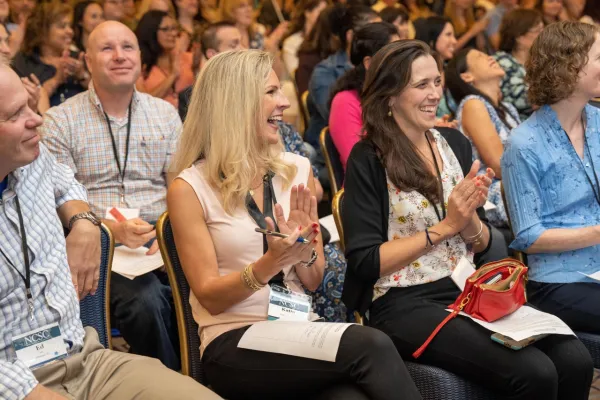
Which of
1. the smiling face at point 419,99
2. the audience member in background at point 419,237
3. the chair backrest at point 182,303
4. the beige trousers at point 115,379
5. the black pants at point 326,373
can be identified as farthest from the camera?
the smiling face at point 419,99

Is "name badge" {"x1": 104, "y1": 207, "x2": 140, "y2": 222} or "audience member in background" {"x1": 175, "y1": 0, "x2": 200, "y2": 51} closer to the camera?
"name badge" {"x1": 104, "y1": 207, "x2": 140, "y2": 222}

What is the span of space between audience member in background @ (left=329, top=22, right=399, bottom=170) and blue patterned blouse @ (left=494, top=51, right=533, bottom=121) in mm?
982

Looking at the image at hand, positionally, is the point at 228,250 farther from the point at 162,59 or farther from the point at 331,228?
the point at 162,59

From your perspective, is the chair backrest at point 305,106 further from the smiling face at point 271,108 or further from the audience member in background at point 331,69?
the smiling face at point 271,108

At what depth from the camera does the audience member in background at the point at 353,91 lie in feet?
12.7

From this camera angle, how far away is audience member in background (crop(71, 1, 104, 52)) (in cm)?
558

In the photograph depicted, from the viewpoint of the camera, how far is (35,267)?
201 centimetres

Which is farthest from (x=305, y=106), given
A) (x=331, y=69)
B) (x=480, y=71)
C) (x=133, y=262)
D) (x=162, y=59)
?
(x=133, y=262)

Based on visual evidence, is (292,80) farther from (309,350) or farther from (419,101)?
(309,350)

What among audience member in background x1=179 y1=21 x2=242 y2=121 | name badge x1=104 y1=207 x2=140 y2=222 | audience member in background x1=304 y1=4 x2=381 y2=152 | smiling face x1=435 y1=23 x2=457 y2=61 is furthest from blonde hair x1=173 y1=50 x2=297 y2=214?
smiling face x1=435 y1=23 x2=457 y2=61

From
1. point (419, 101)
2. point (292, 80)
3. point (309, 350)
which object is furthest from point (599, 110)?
point (292, 80)

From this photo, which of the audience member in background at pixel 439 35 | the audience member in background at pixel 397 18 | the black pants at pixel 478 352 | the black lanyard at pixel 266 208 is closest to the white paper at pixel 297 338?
the black lanyard at pixel 266 208

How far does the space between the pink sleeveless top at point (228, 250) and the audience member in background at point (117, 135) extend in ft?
2.48

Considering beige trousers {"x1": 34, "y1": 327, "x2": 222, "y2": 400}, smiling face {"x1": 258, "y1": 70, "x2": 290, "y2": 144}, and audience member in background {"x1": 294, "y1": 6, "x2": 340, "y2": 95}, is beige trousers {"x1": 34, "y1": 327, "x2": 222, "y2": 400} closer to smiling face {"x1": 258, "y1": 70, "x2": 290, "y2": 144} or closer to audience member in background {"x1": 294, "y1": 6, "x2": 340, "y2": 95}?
smiling face {"x1": 258, "y1": 70, "x2": 290, "y2": 144}
